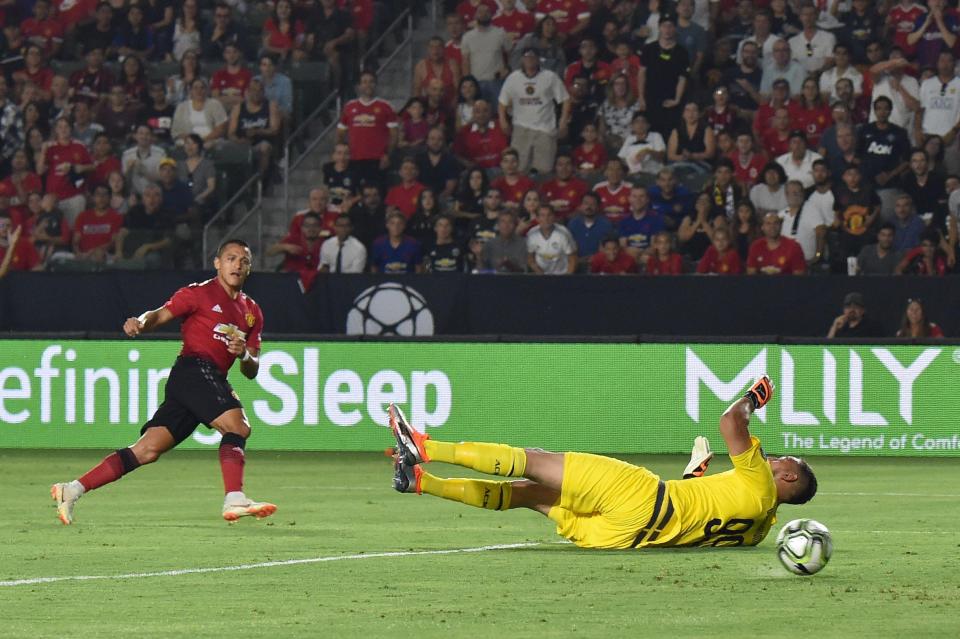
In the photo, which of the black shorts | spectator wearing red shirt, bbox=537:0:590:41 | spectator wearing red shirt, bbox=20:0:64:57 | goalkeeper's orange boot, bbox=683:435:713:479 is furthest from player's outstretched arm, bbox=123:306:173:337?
spectator wearing red shirt, bbox=20:0:64:57

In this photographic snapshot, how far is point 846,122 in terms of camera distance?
845 inches

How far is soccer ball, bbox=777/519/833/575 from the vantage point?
900 cm

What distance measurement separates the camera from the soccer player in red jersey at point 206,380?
469 inches

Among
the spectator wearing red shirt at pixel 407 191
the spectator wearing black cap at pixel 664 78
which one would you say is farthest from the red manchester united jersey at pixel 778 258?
the spectator wearing red shirt at pixel 407 191

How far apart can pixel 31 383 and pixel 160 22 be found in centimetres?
829

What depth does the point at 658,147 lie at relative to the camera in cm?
2222

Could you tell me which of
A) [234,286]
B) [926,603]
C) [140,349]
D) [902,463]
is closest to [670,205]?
[902,463]

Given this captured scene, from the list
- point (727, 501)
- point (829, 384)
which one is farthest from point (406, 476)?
point (829, 384)

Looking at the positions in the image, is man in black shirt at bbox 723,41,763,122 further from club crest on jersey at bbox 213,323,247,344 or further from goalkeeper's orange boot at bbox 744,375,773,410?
goalkeeper's orange boot at bbox 744,375,773,410

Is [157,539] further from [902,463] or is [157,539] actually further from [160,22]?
[160,22]

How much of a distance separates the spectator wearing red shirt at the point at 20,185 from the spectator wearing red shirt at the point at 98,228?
0.99 metres

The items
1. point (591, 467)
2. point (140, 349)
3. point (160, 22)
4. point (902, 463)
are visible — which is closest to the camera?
point (591, 467)

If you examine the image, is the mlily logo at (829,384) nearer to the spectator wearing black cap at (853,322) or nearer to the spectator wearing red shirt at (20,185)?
the spectator wearing black cap at (853,322)

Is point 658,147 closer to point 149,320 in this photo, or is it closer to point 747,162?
point 747,162
